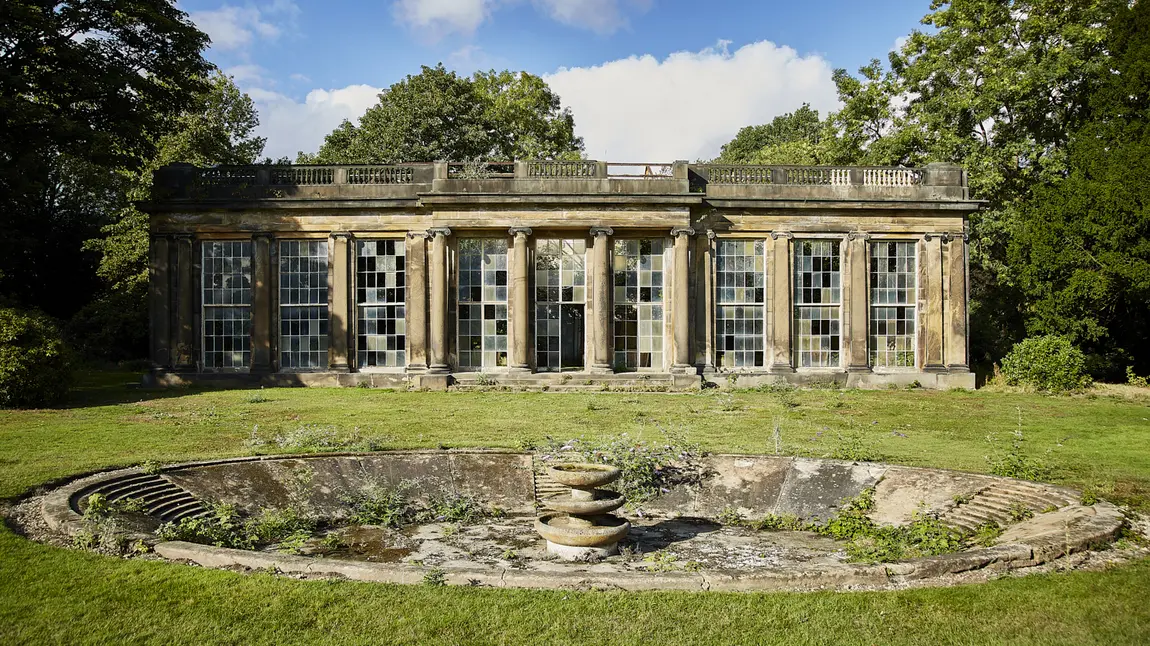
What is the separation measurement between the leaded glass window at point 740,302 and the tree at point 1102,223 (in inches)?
358

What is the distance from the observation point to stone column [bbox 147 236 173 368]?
28.0 m

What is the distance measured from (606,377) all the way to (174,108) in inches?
670

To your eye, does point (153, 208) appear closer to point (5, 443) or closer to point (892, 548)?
point (5, 443)

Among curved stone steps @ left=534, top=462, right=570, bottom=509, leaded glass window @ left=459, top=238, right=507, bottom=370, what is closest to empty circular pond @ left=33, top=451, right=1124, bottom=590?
curved stone steps @ left=534, top=462, right=570, bottom=509

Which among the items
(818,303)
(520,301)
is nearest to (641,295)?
(520,301)

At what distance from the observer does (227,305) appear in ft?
94.0

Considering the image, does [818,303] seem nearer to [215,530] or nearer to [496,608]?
[215,530]

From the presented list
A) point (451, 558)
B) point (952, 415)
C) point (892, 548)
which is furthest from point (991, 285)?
point (451, 558)

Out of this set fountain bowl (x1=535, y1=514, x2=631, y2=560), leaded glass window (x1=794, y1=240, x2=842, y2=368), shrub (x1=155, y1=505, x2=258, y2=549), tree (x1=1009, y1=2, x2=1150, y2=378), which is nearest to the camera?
shrub (x1=155, y1=505, x2=258, y2=549)

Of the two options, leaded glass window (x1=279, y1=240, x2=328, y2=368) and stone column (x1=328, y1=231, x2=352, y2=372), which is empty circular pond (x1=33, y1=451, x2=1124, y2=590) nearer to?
stone column (x1=328, y1=231, x2=352, y2=372)

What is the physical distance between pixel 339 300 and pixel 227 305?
3845mm

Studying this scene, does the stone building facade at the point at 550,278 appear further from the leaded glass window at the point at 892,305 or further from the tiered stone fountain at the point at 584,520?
the tiered stone fountain at the point at 584,520

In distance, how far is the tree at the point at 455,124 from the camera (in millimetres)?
42719

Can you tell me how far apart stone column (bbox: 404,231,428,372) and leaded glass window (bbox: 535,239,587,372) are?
3699mm
